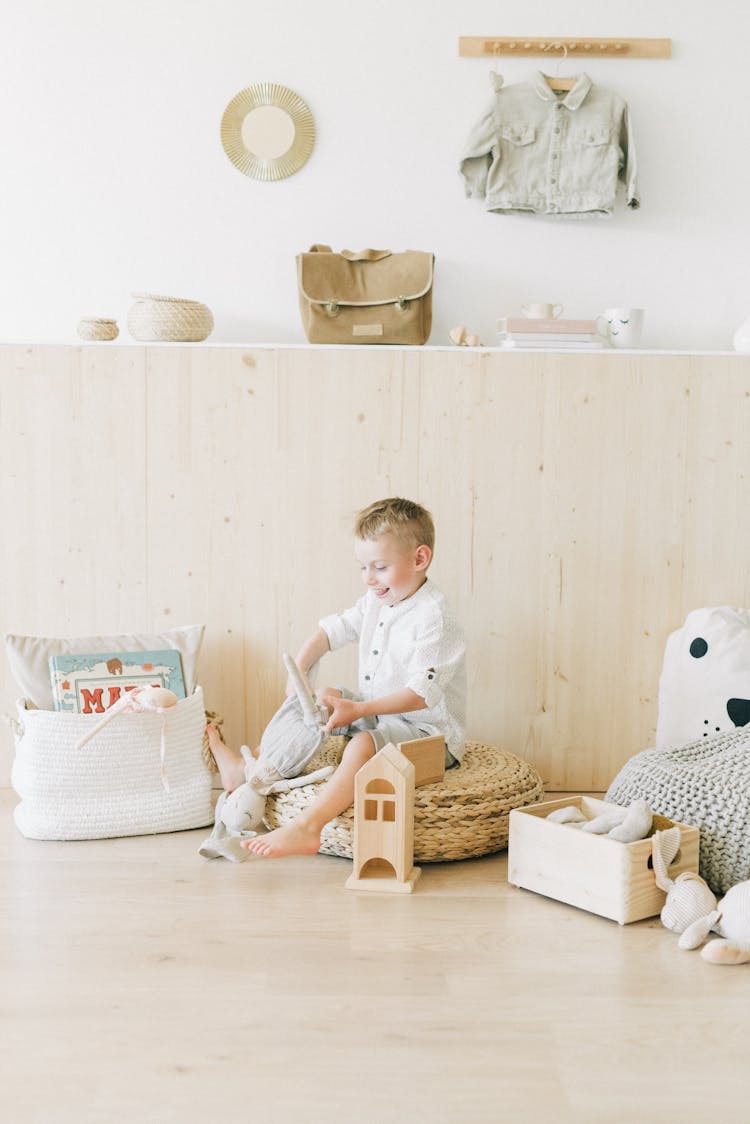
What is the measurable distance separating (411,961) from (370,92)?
2.16 m

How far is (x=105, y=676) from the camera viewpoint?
2639mm

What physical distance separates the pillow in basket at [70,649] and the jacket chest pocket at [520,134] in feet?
4.77

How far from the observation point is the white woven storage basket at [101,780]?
8.13 ft

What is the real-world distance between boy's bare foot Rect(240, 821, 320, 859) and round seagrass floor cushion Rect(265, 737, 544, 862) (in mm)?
60

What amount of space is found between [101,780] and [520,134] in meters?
1.89

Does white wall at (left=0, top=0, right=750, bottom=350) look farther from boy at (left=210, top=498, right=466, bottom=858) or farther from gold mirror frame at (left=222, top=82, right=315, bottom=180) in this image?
boy at (left=210, top=498, right=466, bottom=858)

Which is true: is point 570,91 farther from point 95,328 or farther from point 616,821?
point 616,821

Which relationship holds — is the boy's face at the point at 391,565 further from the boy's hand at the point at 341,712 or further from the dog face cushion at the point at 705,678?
the dog face cushion at the point at 705,678

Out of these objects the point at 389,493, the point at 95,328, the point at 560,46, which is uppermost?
the point at 560,46

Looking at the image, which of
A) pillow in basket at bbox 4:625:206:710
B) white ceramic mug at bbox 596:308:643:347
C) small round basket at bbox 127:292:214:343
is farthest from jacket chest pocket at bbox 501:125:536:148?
pillow in basket at bbox 4:625:206:710

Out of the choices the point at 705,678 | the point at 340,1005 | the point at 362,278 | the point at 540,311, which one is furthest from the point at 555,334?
the point at 340,1005

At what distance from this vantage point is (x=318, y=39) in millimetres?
2961

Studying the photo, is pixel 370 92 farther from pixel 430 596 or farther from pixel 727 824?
pixel 727 824

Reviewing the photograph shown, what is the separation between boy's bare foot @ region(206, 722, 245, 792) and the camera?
2.69 m
